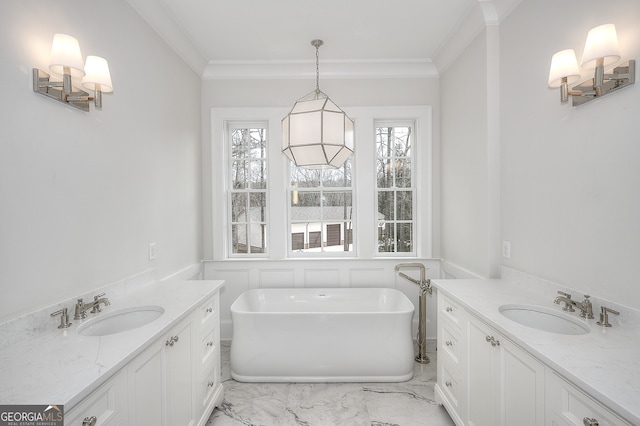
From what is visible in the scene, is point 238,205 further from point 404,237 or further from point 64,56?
point 64,56

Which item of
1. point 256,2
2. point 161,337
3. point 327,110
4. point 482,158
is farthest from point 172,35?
point 482,158

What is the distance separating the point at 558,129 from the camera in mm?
1727

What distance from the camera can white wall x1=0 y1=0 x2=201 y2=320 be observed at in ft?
4.21

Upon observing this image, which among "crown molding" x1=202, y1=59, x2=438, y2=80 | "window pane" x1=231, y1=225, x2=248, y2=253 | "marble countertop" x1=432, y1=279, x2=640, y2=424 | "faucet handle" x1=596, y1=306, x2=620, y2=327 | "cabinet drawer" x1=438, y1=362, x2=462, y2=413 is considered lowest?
"cabinet drawer" x1=438, y1=362, x2=462, y2=413

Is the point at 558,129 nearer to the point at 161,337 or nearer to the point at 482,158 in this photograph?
the point at 482,158

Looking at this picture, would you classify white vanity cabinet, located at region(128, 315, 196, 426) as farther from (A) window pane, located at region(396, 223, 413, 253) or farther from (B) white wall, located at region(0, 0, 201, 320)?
(A) window pane, located at region(396, 223, 413, 253)

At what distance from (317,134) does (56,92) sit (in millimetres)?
1403

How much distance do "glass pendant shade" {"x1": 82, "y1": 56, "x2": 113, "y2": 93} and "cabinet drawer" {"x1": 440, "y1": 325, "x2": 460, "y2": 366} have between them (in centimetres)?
239

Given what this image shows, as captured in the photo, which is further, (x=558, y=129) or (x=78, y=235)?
(x=558, y=129)

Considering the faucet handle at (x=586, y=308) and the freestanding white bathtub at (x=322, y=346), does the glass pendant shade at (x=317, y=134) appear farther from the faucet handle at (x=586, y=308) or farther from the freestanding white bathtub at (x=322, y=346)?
the faucet handle at (x=586, y=308)

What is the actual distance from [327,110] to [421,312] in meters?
2.00

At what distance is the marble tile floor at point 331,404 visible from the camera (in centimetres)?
206

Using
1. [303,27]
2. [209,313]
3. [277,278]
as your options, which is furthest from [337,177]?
[209,313]
